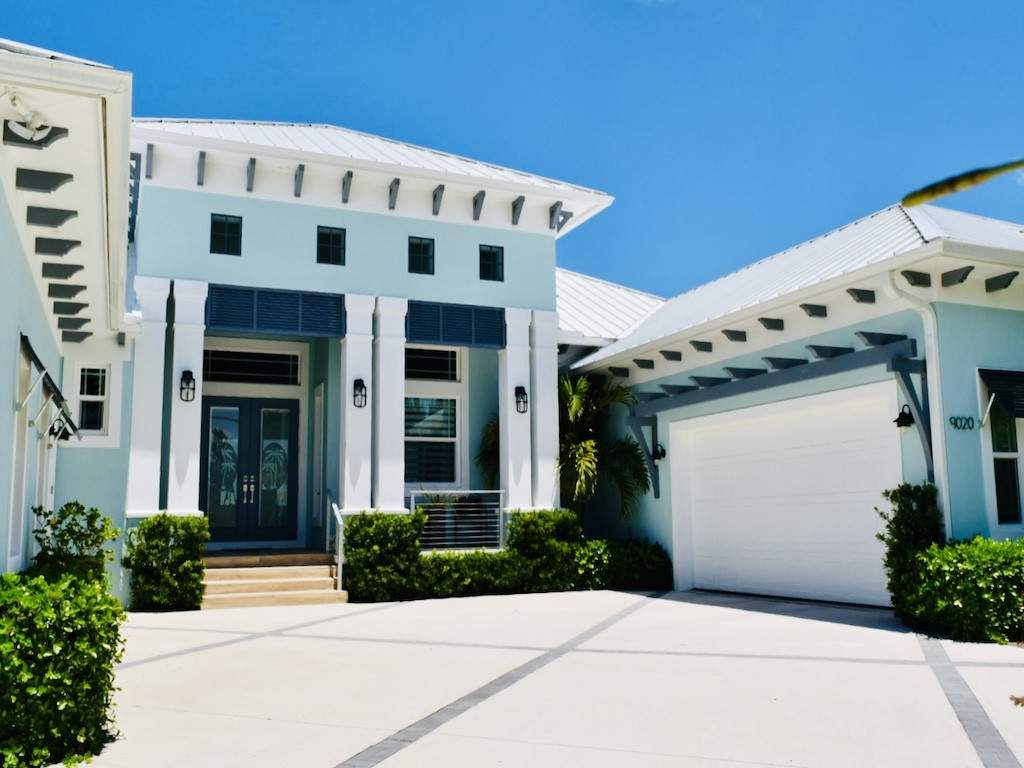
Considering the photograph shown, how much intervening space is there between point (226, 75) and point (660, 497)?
10308 millimetres

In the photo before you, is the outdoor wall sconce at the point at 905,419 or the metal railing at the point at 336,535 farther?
A: the metal railing at the point at 336,535

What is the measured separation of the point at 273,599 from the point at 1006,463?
946 centimetres

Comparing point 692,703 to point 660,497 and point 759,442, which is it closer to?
point 759,442

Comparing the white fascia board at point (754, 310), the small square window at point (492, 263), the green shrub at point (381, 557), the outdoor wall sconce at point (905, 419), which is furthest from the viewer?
the small square window at point (492, 263)

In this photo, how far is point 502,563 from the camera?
14242 mm

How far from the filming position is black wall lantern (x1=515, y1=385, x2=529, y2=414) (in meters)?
15.4

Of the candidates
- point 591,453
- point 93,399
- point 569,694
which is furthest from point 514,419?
point 569,694

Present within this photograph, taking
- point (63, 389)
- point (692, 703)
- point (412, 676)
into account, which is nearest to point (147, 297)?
point (63, 389)

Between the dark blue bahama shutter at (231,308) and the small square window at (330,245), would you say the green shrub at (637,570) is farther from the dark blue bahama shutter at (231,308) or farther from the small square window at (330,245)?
the dark blue bahama shutter at (231,308)

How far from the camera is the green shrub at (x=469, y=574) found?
13781mm

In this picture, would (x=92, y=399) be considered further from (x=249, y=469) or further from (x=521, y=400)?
(x=521, y=400)

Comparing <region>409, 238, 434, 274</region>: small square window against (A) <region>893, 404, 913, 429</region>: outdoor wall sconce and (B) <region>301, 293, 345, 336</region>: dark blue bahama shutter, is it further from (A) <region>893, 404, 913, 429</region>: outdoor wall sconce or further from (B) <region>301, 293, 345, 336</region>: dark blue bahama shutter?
(A) <region>893, 404, 913, 429</region>: outdoor wall sconce

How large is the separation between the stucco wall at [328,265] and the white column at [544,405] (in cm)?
46

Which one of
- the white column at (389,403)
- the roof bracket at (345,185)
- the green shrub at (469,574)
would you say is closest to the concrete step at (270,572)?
the white column at (389,403)
